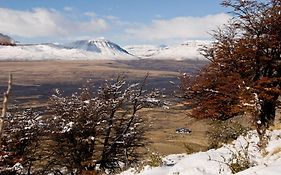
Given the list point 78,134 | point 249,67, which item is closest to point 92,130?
point 78,134

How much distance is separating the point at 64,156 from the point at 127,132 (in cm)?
487

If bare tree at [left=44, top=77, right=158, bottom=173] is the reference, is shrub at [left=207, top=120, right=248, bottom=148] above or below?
above

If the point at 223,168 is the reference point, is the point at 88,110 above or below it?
below

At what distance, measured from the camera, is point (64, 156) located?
22062mm

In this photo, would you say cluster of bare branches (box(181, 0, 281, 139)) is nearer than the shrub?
No

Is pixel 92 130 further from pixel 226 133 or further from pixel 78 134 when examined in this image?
pixel 226 133

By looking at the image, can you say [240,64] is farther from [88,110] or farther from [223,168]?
[223,168]

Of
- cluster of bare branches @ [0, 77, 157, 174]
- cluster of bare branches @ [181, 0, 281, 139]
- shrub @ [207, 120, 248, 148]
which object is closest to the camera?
shrub @ [207, 120, 248, 148]

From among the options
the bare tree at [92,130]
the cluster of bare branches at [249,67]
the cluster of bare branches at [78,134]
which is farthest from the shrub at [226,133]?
the bare tree at [92,130]

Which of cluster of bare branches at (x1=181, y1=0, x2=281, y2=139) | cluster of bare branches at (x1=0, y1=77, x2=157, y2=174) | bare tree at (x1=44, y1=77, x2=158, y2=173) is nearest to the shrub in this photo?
cluster of bare branches at (x1=181, y1=0, x2=281, y2=139)

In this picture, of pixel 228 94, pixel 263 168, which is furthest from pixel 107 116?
pixel 263 168

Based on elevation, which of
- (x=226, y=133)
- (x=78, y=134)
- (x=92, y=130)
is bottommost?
(x=78, y=134)

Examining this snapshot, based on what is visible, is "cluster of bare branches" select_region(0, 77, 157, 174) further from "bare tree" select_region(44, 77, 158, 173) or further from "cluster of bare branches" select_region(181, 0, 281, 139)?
"cluster of bare branches" select_region(181, 0, 281, 139)

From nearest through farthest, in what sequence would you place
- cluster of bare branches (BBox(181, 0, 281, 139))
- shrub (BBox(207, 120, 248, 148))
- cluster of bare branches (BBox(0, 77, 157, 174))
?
shrub (BBox(207, 120, 248, 148)), cluster of bare branches (BBox(181, 0, 281, 139)), cluster of bare branches (BBox(0, 77, 157, 174))
